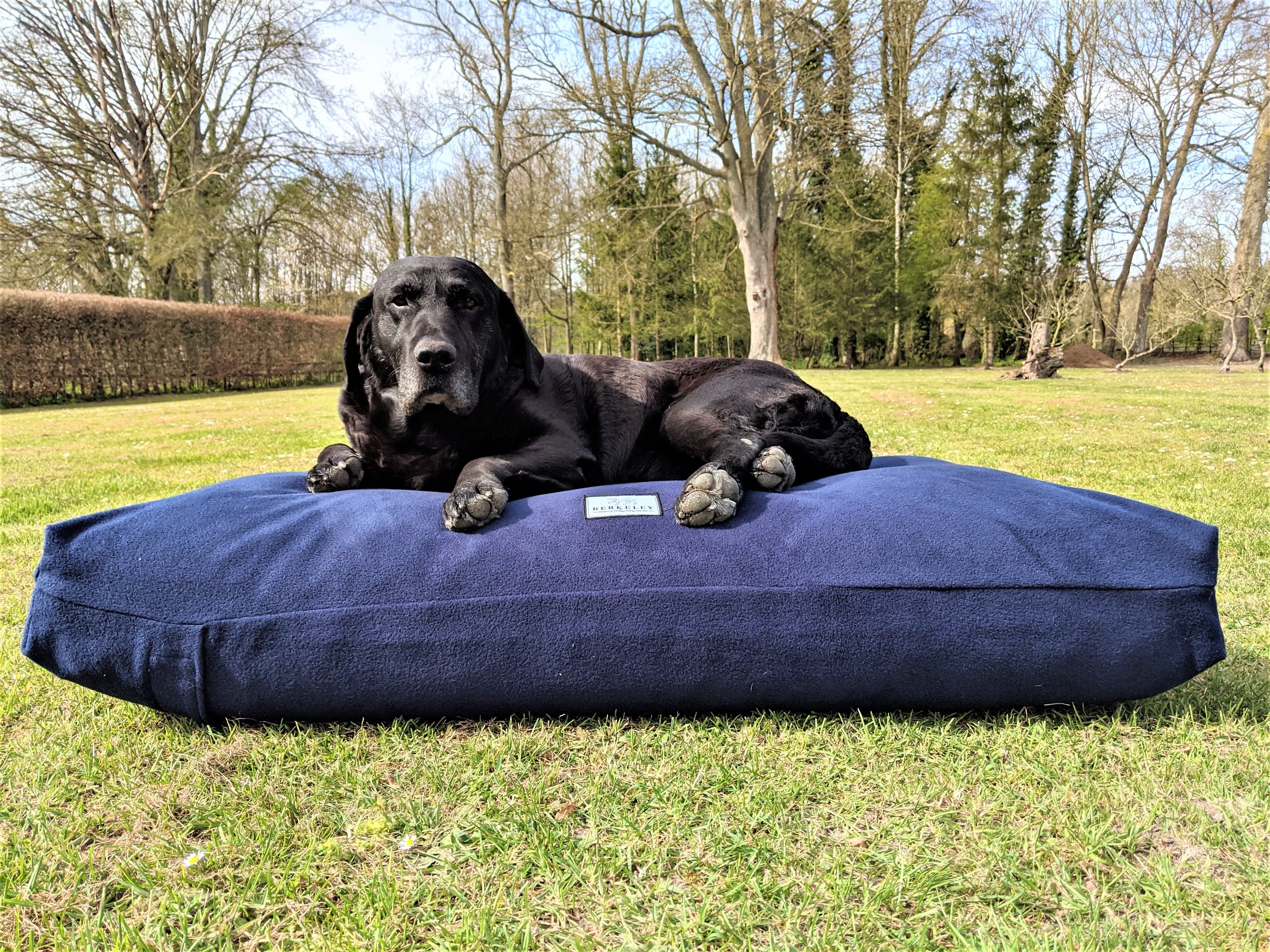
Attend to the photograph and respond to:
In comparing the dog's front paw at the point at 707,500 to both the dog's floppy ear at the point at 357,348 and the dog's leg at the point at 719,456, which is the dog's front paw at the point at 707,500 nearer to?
the dog's leg at the point at 719,456

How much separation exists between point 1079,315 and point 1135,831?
36876mm

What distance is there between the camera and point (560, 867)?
1.65m

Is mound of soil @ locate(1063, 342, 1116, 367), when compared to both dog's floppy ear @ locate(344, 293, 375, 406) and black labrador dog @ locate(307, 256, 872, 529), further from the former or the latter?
dog's floppy ear @ locate(344, 293, 375, 406)

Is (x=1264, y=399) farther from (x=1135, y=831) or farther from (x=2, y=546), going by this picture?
(x=2, y=546)

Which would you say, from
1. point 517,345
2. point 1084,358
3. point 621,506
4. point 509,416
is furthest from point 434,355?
point 1084,358

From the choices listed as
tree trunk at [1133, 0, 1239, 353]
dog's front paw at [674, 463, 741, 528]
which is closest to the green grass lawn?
dog's front paw at [674, 463, 741, 528]

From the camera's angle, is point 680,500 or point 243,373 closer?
point 680,500

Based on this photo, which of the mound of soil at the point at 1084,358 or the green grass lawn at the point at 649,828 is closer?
the green grass lawn at the point at 649,828

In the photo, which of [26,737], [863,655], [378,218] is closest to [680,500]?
[863,655]

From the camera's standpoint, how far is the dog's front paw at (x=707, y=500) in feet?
7.86

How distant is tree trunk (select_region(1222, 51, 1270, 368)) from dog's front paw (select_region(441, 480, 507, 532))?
2841cm

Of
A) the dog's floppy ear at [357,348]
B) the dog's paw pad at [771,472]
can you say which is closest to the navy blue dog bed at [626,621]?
the dog's paw pad at [771,472]

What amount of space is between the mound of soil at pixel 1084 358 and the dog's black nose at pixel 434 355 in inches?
1256

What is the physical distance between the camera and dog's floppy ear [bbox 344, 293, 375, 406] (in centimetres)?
328
